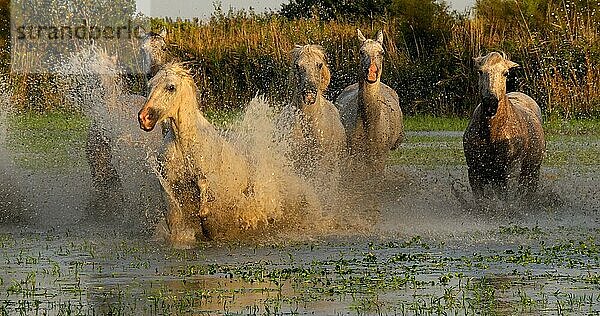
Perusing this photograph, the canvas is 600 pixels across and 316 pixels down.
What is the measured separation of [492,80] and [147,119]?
402 centimetres

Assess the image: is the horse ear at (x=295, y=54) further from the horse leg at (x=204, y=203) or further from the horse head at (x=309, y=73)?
the horse leg at (x=204, y=203)

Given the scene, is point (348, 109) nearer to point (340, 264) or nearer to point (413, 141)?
point (340, 264)

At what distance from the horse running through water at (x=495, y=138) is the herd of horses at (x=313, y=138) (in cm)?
1

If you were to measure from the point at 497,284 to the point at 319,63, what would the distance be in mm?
5242

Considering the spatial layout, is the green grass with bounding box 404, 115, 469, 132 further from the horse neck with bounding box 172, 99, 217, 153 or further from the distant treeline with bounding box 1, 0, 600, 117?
the horse neck with bounding box 172, 99, 217, 153

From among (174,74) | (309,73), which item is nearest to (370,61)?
(309,73)

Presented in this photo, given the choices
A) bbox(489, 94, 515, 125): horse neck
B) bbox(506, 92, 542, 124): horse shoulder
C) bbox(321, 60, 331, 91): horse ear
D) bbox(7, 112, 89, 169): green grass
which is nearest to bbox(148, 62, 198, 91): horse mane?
bbox(321, 60, 331, 91): horse ear

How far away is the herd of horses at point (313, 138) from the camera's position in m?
11.7

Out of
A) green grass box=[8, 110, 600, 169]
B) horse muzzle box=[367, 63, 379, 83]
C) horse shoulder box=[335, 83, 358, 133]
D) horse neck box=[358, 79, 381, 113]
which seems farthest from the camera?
green grass box=[8, 110, 600, 169]

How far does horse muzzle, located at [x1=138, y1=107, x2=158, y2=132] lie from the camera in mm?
11305

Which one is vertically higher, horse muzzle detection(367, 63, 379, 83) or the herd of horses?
horse muzzle detection(367, 63, 379, 83)

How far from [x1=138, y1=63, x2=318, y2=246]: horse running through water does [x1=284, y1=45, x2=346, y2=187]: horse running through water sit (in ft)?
5.56

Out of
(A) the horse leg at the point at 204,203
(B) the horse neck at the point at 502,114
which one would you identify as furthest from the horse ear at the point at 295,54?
(A) the horse leg at the point at 204,203

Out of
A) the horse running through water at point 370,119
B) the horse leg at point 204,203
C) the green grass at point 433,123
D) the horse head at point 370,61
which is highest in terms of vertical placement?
the horse head at point 370,61
